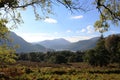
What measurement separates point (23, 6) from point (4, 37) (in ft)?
8.50

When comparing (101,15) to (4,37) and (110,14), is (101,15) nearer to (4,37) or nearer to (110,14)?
(110,14)

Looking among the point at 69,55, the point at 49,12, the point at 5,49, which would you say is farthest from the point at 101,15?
the point at 69,55

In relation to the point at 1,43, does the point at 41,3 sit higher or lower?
higher

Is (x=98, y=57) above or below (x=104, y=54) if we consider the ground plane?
below

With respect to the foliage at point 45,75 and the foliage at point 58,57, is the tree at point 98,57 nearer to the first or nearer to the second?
the foliage at point 58,57

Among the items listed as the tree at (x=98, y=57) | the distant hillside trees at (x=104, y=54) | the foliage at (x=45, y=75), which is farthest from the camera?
the distant hillside trees at (x=104, y=54)

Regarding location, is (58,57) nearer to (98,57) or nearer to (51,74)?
(98,57)

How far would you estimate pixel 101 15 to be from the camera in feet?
74.2

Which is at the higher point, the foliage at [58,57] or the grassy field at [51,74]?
the foliage at [58,57]

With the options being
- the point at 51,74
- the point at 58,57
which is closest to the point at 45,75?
the point at 51,74

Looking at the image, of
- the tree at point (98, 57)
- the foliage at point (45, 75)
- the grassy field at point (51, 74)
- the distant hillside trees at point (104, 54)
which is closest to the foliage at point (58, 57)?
the distant hillside trees at point (104, 54)

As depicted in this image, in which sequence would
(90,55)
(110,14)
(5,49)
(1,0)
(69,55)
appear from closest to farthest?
(1,0) → (5,49) → (110,14) → (90,55) → (69,55)

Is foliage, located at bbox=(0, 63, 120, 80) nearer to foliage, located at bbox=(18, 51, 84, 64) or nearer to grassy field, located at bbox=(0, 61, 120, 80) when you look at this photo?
grassy field, located at bbox=(0, 61, 120, 80)

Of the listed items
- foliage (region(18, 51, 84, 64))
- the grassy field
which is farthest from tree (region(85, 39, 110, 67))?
the grassy field
